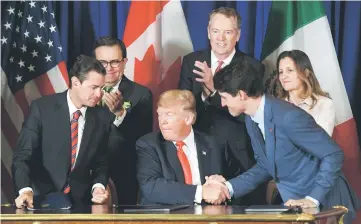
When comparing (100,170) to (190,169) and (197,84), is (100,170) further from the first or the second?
(197,84)

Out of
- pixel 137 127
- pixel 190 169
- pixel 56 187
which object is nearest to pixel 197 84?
pixel 137 127

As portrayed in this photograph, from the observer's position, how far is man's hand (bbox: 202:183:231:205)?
533 centimetres

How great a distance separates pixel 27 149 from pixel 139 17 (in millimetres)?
2070

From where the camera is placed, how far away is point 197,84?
6426 millimetres

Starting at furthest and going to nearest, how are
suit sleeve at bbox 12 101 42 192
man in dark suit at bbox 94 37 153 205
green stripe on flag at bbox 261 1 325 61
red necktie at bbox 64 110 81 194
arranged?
green stripe on flag at bbox 261 1 325 61
man in dark suit at bbox 94 37 153 205
red necktie at bbox 64 110 81 194
suit sleeve at bbox 12 101 42 192

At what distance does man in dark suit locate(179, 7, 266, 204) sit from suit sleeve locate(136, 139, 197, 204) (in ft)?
1.95

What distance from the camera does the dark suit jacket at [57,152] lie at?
560 centimetres

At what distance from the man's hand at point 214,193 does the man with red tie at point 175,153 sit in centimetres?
8

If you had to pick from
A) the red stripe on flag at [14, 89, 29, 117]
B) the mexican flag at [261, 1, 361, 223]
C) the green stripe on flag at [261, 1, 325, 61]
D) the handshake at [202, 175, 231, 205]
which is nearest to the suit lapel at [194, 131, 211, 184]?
the handshake at [202, 175, 231, 205]

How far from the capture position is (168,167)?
559cm

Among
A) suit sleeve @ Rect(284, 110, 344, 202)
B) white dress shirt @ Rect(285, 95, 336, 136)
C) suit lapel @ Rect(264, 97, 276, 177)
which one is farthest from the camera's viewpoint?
white dress shirt @ Rect(285, 95, 336, 136)

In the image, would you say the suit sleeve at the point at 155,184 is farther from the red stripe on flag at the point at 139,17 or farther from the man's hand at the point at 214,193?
the red stripe on flag at the point at 139,17

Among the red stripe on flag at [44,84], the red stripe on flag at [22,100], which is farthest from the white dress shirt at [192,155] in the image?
the red stripe on flag at [22,100]

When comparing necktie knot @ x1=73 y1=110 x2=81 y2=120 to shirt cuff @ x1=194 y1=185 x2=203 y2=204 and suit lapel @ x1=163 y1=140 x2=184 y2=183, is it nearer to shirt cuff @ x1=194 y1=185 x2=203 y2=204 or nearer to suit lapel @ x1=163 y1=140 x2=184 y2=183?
suit lapel @ x1=163 y1=140 x2=184 y2=183
